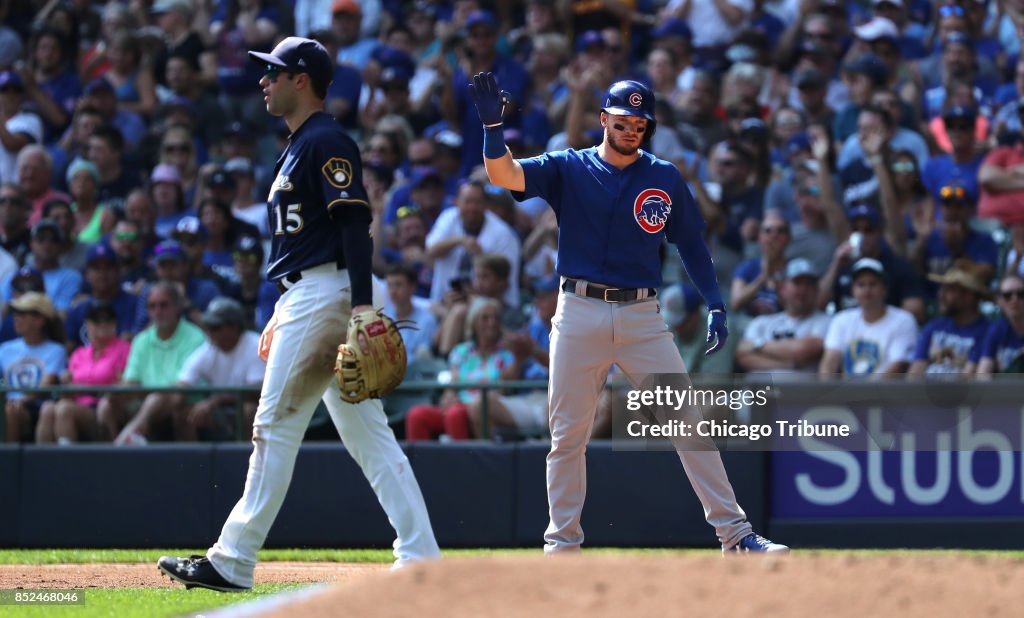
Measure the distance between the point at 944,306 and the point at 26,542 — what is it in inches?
239

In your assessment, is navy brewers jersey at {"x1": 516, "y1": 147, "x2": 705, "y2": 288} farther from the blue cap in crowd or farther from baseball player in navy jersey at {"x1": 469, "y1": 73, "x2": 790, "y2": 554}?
the blue cap in crowd

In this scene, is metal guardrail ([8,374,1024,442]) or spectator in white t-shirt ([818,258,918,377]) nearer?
metal guardrail ([8,374,1024,442])

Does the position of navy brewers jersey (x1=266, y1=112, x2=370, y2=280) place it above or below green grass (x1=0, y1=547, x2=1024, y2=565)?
above

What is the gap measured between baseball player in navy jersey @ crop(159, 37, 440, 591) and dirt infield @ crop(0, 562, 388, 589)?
3.81 ft

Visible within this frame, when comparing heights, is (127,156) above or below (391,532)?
above

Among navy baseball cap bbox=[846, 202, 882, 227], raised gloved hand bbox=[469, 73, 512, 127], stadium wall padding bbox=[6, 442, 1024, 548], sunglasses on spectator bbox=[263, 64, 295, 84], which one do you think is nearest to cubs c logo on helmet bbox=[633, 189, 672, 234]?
raised gloved hand bbox=[469, 73, 512, 127]

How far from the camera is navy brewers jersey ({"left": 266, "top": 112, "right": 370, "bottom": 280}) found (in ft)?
19.5

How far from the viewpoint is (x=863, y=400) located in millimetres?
8875

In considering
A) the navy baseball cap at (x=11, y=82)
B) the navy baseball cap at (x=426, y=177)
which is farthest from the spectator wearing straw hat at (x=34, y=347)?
the navy baseball cap at (x=11, y=82)

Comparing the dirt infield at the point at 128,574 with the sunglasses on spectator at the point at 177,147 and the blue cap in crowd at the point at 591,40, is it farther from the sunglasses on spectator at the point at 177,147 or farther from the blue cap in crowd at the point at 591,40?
the blue cap in crowd at the point at 591,40

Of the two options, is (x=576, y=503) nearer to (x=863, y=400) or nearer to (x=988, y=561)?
(x=988, y=561)

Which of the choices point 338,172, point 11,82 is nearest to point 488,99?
point 338,172

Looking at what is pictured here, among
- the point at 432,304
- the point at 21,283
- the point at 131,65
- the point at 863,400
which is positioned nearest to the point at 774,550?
the point at 863,400

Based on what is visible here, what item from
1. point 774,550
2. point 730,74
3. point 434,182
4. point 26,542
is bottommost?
point 26,542
